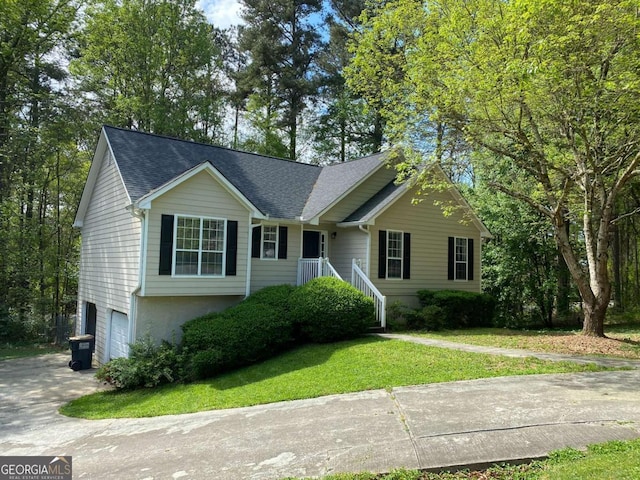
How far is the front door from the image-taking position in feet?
47.7

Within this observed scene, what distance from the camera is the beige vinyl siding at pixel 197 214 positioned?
10633 mm

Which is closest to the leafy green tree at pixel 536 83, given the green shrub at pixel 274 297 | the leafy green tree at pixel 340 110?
the green shrub at pixel 274 297

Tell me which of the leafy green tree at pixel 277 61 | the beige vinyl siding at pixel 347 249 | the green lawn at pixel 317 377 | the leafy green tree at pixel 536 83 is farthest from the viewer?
the leafy green tree at pixel 277 61

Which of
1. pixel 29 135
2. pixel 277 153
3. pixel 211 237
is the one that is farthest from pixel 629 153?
pixel 29 135

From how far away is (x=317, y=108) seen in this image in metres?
29.2

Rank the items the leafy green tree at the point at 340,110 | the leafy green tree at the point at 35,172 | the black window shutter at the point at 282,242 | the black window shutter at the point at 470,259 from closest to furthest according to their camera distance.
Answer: the black window shutter at the point at 282,242 < the black window shutter at the point at 470,259 < the leafy green tree at the point at 35,172 < the leafy green tree at the point at 340,110

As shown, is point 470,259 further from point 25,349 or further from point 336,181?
point 25,349

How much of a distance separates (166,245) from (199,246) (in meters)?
0.92

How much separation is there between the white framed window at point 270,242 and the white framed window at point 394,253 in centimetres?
405

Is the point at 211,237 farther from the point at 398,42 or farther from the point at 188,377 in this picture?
the point at 398,42

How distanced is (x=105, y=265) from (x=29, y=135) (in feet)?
32.5

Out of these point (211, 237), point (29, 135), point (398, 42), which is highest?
point (398, 42)

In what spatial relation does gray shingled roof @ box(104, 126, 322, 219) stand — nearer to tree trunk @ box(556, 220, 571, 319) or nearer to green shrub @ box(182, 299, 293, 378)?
green shrub @ box(182, 299, 293, 378)

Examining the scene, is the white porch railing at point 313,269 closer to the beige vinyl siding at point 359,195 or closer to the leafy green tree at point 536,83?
the beige vinyl siding at point 359,195
